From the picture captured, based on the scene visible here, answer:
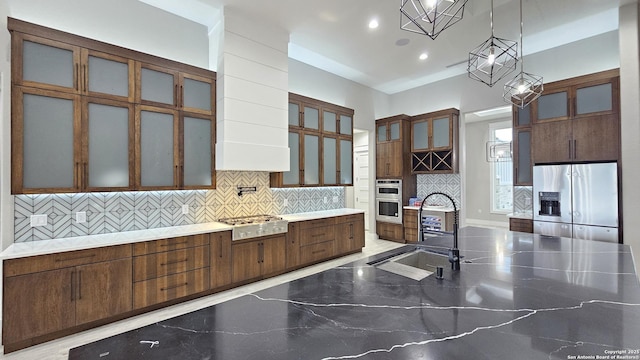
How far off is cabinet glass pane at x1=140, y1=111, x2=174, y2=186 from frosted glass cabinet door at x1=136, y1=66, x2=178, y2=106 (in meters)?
0.17

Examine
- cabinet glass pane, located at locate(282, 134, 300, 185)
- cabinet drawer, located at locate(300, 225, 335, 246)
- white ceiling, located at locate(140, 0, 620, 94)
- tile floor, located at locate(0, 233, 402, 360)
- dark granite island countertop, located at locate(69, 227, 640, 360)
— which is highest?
white ceiling, located at locate(140, 0, 620, 94)

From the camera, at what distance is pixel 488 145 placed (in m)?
7.86

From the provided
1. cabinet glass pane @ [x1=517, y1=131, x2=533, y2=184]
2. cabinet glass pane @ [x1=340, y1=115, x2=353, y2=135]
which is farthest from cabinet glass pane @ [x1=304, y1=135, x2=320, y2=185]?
cabinet glass pane @ [x1=517, y1=131, x2=533, y2=184]

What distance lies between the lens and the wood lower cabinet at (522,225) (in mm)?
4332

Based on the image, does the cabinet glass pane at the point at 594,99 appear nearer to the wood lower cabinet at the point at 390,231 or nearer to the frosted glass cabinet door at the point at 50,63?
the wood lower cabinet at the point at 390,231

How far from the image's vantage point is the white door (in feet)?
23.3

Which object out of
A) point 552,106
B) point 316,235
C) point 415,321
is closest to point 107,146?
point 316,235

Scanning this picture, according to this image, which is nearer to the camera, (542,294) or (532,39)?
→ (542,294)

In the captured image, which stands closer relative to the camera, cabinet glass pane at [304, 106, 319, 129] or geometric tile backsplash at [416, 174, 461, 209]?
cabinet glass pane at [304, 106, 319, 129]

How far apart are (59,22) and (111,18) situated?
1.61 feet

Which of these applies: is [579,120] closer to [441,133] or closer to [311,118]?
[441,133]

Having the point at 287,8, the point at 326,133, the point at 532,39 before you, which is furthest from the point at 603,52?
the point at 287,8

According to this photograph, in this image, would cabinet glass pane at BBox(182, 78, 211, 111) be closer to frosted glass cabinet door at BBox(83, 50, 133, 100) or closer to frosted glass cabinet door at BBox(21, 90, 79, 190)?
frosted glass cabinet door at BBox(83, 50, 133, 100)

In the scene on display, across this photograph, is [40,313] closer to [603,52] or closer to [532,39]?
[532,39]
